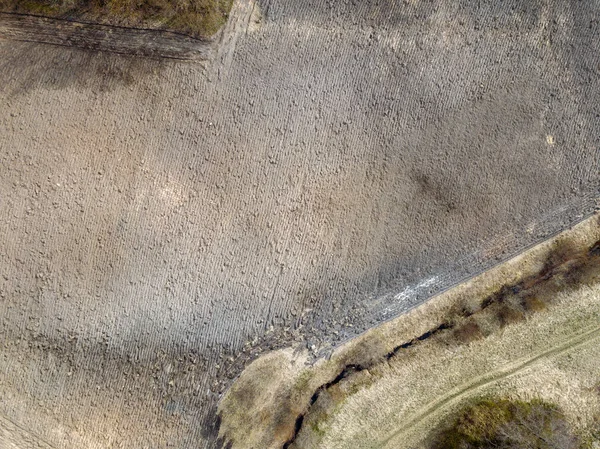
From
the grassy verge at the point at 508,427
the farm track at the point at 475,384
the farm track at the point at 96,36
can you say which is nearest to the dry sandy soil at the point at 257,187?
the farm track at the point at 96,36

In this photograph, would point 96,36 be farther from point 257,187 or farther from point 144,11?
point 257,187

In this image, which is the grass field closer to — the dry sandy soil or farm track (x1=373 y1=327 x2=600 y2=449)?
farm track (x1=373 y1=327 x2=600 y2=449)

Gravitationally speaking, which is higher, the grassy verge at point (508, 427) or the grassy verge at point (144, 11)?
the grassy verge at point (144, 11)

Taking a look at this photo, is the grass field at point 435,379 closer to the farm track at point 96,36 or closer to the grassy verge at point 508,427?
the grassy verge at point 508,427

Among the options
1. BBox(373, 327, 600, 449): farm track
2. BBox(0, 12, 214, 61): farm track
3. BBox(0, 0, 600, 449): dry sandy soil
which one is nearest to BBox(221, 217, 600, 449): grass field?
BBox(373, 327, 600, 449): farm track

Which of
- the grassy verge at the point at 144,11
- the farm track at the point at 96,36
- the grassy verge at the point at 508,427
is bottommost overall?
the grassy verge at the point at 508,427

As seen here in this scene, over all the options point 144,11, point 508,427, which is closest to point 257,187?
point 144,11
